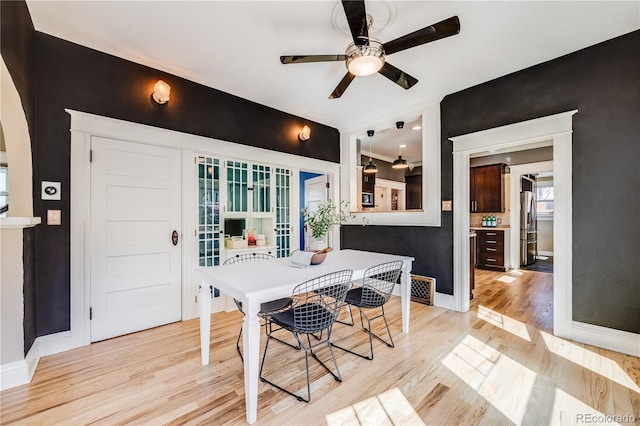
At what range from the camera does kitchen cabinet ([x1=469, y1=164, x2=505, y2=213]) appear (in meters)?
5.94

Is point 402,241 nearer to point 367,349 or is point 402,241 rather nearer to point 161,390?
point 367,349

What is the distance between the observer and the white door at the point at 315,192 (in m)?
5.04

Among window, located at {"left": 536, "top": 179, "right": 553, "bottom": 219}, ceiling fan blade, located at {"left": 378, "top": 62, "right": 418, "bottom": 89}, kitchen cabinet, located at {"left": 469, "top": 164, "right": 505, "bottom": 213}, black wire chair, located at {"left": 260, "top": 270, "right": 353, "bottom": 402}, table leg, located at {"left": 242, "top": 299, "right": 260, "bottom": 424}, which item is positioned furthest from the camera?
window, located at {"left": 536, "top": 179, "right": 553, "bottom": 219}

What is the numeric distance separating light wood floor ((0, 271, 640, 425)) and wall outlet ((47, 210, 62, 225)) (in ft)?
3.75

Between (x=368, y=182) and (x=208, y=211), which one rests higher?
(x=368, y=182)

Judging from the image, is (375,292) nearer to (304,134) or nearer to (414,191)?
(304,134)

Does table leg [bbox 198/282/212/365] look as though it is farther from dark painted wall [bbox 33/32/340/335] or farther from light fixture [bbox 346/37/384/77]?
light fixture [bbox 346/37/384/77]

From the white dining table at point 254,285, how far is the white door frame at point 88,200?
1.09 metres

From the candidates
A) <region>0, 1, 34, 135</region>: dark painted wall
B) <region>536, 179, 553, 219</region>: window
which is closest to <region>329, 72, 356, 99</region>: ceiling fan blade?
<region>0, 1, 34, 135</region>: dark painted wall

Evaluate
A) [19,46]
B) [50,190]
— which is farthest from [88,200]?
[19,46]

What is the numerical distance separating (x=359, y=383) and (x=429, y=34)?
2464 mm

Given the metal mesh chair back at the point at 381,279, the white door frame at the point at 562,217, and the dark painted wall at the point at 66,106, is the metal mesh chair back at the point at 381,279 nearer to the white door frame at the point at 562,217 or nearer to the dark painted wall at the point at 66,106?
the white door frame at the point at 562,217

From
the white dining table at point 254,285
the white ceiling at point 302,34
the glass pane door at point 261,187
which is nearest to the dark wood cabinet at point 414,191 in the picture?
the white ceiling at point 302,34

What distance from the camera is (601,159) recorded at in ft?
8.27
